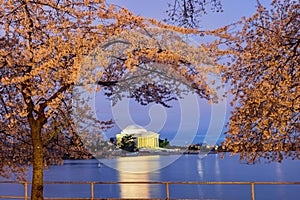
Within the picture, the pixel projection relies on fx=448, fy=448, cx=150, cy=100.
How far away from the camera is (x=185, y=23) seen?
584 centimetres

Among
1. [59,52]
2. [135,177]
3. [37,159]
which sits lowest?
[135,177]

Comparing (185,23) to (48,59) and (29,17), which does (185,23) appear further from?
(29,17)

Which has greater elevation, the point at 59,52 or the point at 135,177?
the point at 59,52

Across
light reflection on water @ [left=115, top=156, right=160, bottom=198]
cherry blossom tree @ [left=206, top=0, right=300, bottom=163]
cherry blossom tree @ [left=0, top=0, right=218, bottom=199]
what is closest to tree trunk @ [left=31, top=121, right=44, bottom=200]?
cherry blossom tree @ [left=0, top=0, right=218, bottom=199]

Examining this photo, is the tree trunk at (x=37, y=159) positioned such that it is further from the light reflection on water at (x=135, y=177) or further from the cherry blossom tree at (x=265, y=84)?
the light reflection on water at (x=135, y=177)

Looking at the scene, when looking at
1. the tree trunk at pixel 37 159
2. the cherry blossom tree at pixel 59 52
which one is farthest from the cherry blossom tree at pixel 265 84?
the tree trunk at pixel 37 159

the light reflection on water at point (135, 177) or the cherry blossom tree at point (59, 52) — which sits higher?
the cherry blossom tree at point (59, 52)

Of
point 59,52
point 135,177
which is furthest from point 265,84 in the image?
point 135,177

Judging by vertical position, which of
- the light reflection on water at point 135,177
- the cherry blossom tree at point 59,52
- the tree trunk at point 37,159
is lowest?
the light reflection on water at point 135,177

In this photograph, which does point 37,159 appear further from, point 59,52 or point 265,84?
point 265,84

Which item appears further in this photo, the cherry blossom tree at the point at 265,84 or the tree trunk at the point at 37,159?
the tree trunk at the point at 37,159

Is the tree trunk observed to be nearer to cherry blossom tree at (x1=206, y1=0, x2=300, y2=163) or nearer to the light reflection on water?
cherry blossom tree at (x1=206, y1=0, x2=300, y2=163)

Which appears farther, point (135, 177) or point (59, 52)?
point (135, 177)

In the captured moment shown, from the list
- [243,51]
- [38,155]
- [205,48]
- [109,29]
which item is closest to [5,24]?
[109,29]
